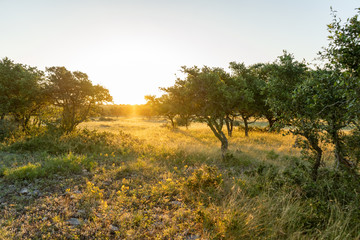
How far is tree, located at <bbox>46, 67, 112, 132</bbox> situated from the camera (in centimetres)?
1547

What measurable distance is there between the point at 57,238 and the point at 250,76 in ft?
69.2

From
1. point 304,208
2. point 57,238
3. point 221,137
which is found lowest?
point 57,238

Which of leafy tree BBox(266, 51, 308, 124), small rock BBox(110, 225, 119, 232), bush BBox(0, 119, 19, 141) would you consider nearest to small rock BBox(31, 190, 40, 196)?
small rock BBox(110, 225, 119, 232)

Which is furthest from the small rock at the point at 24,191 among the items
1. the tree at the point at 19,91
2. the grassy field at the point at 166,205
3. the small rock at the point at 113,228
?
the tree at the point at 19,91

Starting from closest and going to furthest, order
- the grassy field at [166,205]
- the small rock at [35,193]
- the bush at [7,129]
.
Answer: the grassy field at [166,205]
the small rock at [35,193]
the bush at [7,129]

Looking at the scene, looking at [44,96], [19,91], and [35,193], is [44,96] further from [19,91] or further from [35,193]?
[35,193]

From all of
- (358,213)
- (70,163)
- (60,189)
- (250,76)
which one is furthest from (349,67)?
(250,76)

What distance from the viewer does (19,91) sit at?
14523mm

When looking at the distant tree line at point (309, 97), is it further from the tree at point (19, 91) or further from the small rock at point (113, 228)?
the tree at point (19, 91)

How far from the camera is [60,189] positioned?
6652 millimetres

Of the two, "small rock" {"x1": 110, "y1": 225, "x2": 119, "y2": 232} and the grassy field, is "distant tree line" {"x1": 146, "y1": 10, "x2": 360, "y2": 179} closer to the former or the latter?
the grassy field

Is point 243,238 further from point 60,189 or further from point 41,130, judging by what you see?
point 41,130

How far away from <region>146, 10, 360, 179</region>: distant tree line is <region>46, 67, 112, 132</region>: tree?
257 inches

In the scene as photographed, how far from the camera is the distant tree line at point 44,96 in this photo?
14641 mm
